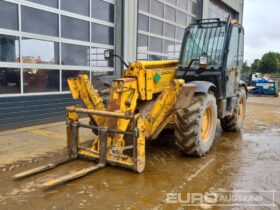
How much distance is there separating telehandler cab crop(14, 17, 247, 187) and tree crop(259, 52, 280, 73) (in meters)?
55.4

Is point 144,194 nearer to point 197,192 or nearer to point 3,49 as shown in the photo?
point 197,192

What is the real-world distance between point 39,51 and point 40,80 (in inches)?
32.1

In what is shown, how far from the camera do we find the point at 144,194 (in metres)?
3.74

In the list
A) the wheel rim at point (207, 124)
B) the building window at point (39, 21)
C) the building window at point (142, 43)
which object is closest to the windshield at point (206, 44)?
the wheel rim at point (207, 124)

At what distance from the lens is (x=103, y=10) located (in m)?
10.2

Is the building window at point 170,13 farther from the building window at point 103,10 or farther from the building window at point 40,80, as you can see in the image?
the building window at point 40,80

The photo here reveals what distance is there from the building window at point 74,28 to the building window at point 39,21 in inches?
A: 11.8

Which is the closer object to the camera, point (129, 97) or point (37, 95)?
point (129, 97)

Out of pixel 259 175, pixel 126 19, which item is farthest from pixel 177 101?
pixel 126 19

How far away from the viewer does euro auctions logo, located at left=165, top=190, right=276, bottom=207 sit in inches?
Answer: 140

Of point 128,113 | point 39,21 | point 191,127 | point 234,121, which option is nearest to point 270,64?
point 234,121

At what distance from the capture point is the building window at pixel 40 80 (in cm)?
796

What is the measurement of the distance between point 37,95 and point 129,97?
461 cm

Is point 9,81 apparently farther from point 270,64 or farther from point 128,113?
point 270,64
